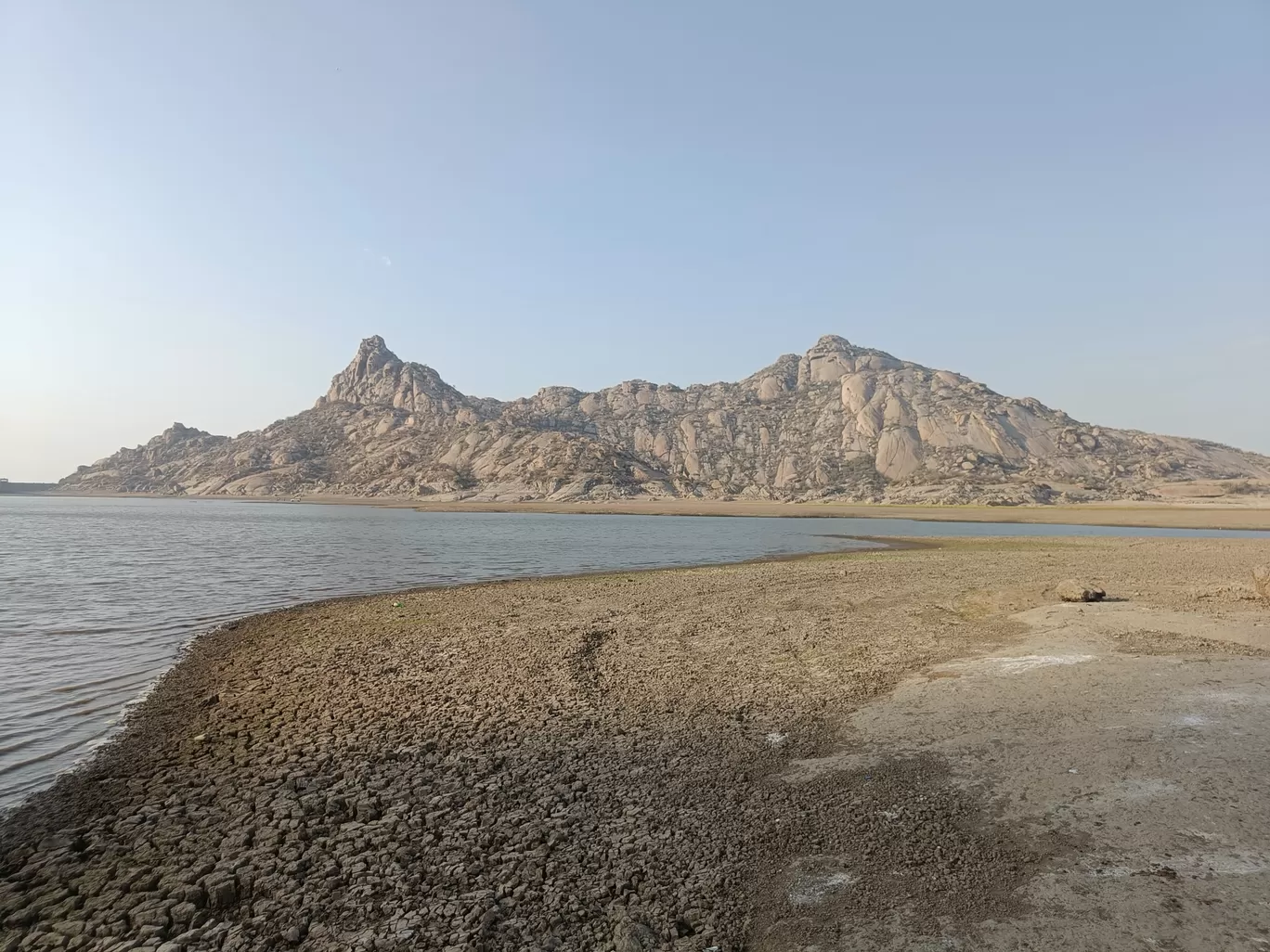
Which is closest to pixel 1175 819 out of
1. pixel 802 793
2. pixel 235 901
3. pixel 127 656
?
pixel 802 793

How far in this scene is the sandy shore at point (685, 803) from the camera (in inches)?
234

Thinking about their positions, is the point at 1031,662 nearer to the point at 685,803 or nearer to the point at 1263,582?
the point at 685,803

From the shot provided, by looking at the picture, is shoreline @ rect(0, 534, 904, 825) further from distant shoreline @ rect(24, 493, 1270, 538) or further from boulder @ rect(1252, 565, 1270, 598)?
distant shoreline @ rect(24, 493, 1270, 538)

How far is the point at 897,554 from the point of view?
46219 mm

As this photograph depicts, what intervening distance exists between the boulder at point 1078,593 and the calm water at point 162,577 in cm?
2544

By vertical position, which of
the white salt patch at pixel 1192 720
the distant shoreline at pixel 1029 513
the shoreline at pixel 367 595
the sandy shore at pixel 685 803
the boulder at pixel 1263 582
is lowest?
the distant shoreline at pixel 1029 513

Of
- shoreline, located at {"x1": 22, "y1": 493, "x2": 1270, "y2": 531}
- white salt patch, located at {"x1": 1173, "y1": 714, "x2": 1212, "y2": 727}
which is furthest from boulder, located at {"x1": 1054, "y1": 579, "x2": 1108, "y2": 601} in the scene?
shoreline, located at {"x1": 22, "y1": 493, "x2": 1270, "y2": 531}

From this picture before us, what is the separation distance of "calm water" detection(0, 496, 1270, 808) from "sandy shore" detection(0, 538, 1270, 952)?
62.1 inches

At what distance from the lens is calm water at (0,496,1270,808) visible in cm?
1340

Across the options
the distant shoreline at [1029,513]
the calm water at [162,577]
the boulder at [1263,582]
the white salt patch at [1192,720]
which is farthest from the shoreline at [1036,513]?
the white salt patch at [1192,720]

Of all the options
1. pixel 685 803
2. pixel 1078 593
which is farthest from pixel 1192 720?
pixel 1078 593

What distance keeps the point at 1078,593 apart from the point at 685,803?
18.7 metres

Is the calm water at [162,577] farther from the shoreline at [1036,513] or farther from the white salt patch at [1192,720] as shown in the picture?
the shoreline at [1036,513]

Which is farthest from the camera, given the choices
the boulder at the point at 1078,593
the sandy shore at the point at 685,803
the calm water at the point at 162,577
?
the boulder at the point at 1078,593
